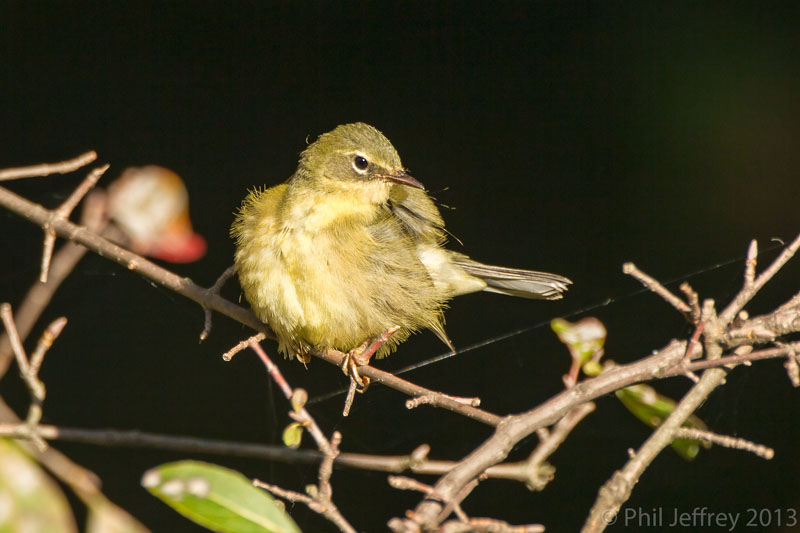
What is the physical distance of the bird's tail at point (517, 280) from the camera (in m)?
2.61

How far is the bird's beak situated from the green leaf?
53.5 inches

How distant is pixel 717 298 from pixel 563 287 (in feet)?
1.75

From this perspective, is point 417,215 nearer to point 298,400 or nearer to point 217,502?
point 298,400

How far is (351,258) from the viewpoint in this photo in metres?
2.52

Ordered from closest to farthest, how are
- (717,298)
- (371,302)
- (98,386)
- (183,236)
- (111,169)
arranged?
(717,298) → (183,236) → (371,302) → (111,169) → (98,386)

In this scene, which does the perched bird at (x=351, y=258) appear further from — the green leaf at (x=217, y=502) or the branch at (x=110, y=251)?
the green leaf at (x=217, y=502)

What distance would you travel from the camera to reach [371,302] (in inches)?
101

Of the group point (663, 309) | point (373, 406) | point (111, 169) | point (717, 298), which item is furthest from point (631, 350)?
point (111, 169)

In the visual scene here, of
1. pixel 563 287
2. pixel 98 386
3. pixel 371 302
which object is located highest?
pixel 563 287

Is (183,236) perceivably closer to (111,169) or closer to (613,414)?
(111,169)

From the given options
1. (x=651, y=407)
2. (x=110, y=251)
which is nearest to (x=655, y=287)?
(x=651, y=407)

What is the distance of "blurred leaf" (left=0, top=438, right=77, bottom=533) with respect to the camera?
57.2 inches

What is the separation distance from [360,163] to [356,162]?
0.02m

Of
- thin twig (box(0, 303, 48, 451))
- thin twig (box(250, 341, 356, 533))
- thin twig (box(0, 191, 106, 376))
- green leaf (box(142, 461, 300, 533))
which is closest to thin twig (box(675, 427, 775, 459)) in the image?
thin twig (box(250, 341, 356, 533))
